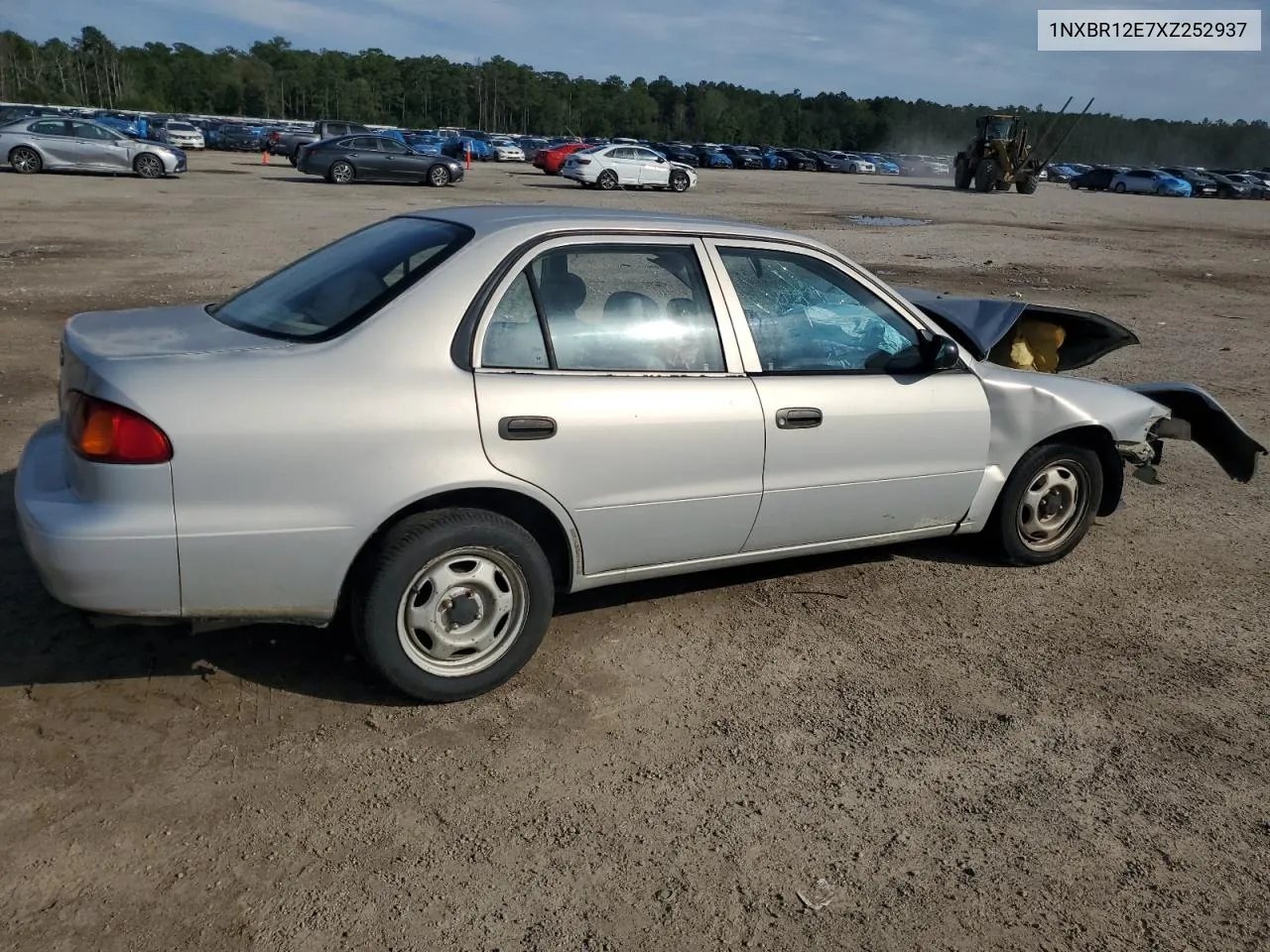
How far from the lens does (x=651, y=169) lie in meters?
33.8

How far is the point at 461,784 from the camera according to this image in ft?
10.6

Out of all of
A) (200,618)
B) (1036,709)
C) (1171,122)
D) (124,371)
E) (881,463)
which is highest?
(1171,122)

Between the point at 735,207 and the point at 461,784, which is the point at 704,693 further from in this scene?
the point at 735,207

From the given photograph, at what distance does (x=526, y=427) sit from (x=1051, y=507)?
9.50 feet

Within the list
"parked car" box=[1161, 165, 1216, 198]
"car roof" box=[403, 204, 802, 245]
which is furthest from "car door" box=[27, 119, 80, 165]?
"parked car" box=[1161, 165, 1216, 198]

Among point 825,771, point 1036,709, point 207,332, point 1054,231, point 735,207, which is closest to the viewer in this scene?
point 825,771

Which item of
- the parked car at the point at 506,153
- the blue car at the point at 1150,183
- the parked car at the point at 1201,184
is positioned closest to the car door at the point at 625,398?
the parked car at the point at 506,153

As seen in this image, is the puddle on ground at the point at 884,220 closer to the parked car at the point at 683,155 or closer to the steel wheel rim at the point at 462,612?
the steel wheel rim at the point at 462,612

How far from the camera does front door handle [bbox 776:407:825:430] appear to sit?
13.4 ft

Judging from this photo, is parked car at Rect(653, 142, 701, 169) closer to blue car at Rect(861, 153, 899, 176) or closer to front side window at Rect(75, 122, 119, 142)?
blue car at Rect(861, 153, 899, 176)

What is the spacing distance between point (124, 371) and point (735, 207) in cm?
2527

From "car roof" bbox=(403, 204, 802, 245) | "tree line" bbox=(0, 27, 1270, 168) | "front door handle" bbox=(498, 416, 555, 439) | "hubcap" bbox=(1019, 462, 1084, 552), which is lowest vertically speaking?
"hubcap" bbox=(1019, 462, 1084, 552)

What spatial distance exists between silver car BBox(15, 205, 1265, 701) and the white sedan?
30.0 meters

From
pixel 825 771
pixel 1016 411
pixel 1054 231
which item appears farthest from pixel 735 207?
pixel 825 771
